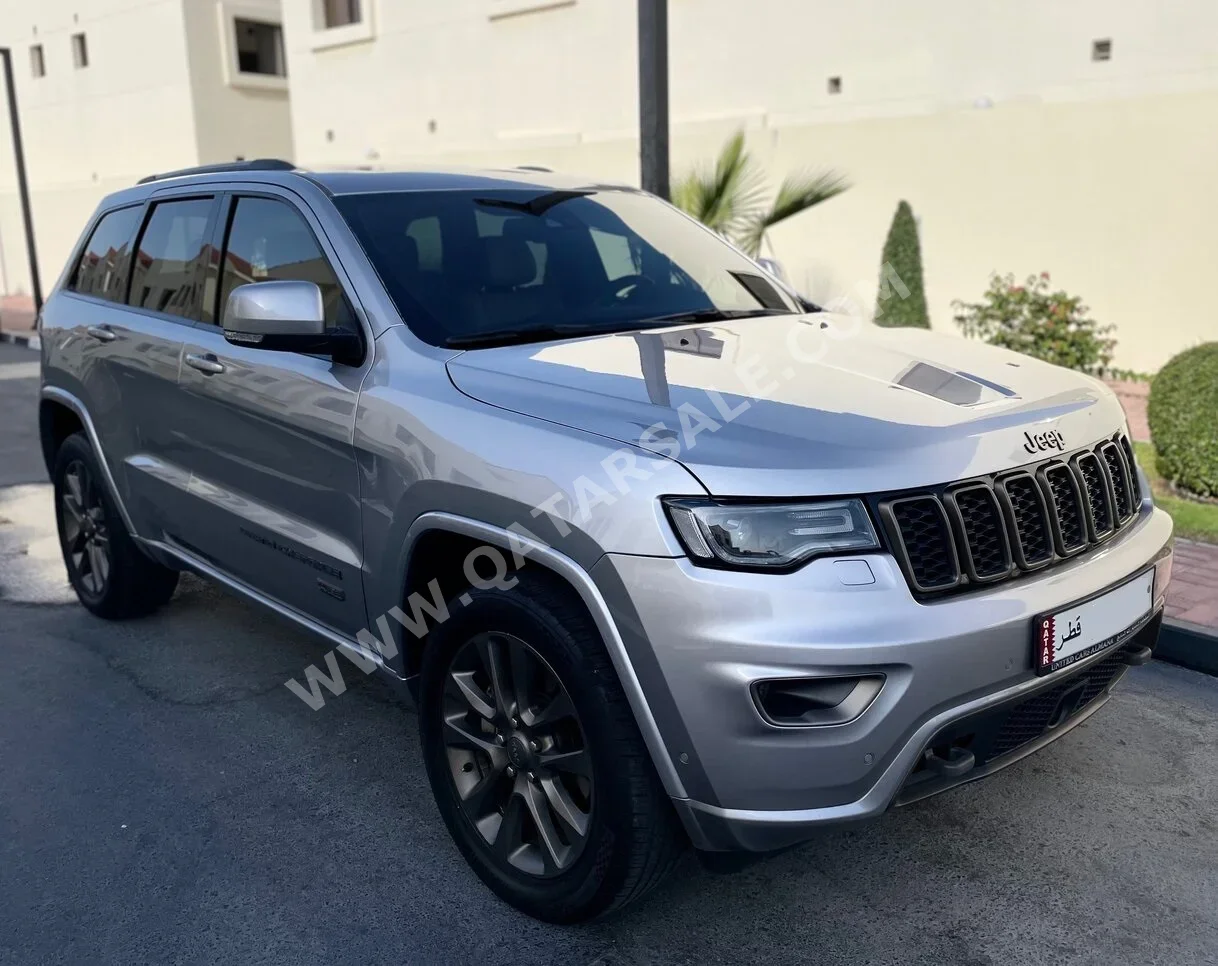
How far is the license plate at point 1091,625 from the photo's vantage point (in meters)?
2.51

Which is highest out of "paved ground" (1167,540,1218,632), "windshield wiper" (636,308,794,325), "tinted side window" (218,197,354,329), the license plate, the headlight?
"tinted side window" (218,197,354,329)

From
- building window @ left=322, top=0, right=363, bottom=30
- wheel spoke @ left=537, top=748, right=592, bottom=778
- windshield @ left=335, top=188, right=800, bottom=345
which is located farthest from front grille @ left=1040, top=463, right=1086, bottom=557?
building window @ left=322, top=0, right=363, bottom=30

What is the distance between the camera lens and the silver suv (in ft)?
7.62

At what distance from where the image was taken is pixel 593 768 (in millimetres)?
2525

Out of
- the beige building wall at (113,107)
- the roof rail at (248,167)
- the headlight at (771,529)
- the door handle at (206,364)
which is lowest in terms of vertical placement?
the headlight at (771,529)

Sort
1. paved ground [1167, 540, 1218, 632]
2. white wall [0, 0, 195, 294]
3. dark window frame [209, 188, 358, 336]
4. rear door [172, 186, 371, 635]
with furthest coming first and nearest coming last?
1. white wall [0, 0, 195, 294]
2. paved ground [1167, 540, 1218, 632]
3. dark window frame [209, 188, 358, 336]
4. rear door [172, 186, 371, 635]

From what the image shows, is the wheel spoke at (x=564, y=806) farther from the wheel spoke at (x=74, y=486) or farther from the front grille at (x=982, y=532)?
the wheel spoke at (x=74, y=486)

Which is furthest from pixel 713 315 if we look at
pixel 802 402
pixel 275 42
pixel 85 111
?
pixel 85 111

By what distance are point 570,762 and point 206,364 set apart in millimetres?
2024

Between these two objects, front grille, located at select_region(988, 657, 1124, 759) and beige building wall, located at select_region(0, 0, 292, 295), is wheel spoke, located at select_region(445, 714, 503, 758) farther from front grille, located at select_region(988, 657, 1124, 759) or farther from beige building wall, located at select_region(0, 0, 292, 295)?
beige building wall, located at select_region(0, 0, 292, 295)

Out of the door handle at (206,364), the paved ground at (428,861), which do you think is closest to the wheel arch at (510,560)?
the paved ground at (428,861)

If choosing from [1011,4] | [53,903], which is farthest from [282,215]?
[1011,4]

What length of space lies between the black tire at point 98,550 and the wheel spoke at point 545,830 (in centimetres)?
261

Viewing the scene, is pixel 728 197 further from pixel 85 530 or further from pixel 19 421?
Result: pixel 19 421
